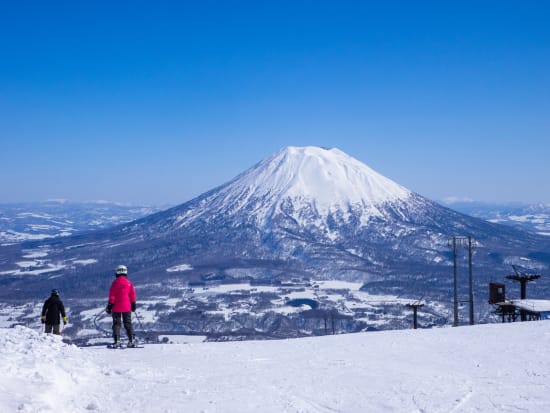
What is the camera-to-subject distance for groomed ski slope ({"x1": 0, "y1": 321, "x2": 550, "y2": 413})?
29.3 feet

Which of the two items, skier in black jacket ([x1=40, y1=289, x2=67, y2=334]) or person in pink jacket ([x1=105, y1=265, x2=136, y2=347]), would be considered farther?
skier in black jacket ([x1=40, y1=289, x2=67, y2=334])

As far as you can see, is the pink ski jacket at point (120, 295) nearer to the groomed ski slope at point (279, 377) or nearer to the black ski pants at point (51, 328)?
the groomed ski slope at point (279, 377)

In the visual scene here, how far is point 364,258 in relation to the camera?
181875 millimetres

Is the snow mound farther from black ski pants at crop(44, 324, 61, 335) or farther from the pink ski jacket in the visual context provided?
black ski pants at crop(44, 324, 61, 335)

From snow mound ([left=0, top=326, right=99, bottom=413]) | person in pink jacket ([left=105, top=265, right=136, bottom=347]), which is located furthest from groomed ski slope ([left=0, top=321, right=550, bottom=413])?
person in pink jacket ([left=105, top=265, right=136, bottom=347])

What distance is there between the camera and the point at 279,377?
36.0 feet

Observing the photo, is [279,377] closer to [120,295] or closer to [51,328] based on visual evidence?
[120,295]

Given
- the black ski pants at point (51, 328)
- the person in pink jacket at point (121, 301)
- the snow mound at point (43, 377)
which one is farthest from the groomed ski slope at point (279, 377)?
the black ski pants at point (51, 328)

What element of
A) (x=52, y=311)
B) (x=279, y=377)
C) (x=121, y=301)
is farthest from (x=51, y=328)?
(x=279, y=377)

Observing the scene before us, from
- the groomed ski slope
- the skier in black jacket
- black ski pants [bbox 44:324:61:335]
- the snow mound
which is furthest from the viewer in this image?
black ski pants [bbox 44:324:61:335]

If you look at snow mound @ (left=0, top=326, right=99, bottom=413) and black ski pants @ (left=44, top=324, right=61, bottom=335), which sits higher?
snow mound @ (left=0, top=326, right=99, bottom=413)

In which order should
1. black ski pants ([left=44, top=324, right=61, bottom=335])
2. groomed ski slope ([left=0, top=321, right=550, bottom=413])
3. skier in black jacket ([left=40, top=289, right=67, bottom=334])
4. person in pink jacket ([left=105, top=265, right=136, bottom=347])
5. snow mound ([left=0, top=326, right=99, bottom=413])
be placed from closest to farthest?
snow mound ([left=0, top=326, right=99, bottom=413]), groomed ski slope ([left=0, top=321, right=550, bottom=413]), person in pink jacket ([left=105, top=265, right=136, bottom=347]), skier in black jacket ([left=40, top=289, right=67, bottom=334]), black ski pants ([left=44, top=324, right=61, bottom=335])

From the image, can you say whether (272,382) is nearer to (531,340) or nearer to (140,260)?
(531,340)

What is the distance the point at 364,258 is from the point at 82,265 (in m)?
97.6
